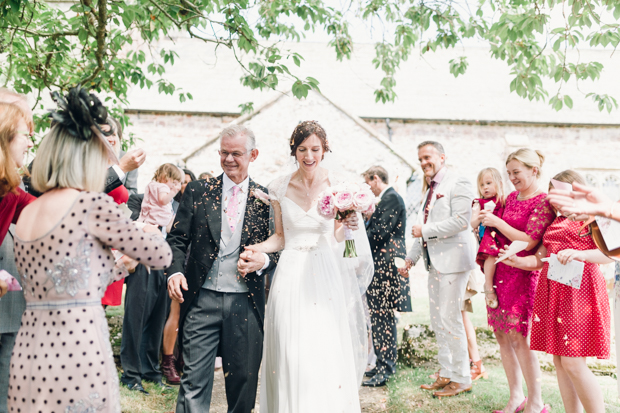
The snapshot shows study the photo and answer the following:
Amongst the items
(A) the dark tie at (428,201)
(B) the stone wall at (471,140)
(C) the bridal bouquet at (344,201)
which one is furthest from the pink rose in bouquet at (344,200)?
(B) the stone wall at (471,140)

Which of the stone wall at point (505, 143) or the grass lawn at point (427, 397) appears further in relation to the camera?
the stone wall at point (505, 143)

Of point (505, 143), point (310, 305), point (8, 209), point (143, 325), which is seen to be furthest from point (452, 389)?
point (505, 143)

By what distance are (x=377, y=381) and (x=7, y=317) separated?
14.2 feet

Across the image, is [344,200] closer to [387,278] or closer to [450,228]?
[450,228]

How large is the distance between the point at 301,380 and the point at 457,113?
18.3 m

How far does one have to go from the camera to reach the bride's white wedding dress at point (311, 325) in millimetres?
3547

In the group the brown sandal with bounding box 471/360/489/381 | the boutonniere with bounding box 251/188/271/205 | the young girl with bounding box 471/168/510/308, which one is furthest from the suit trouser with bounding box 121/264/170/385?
the brown sandal with bounding box 471/360/489/381

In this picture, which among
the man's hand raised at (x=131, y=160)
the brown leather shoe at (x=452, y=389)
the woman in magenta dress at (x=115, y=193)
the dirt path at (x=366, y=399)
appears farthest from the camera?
the brown leather shoe at (x=452, y=389)

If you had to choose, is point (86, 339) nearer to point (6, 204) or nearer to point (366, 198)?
point (6, 204)

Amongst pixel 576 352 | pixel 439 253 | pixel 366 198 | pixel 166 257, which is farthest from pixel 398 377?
pixel 166 257

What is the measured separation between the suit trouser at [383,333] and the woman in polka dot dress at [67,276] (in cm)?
438

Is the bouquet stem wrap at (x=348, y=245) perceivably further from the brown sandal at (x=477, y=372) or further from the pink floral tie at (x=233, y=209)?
the brown sandal at (x=477, y=372)

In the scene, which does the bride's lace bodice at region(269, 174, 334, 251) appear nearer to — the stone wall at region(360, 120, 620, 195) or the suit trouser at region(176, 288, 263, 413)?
the suit trouser at region(176, 288, 263, 413)

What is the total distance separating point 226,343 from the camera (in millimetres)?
3768
